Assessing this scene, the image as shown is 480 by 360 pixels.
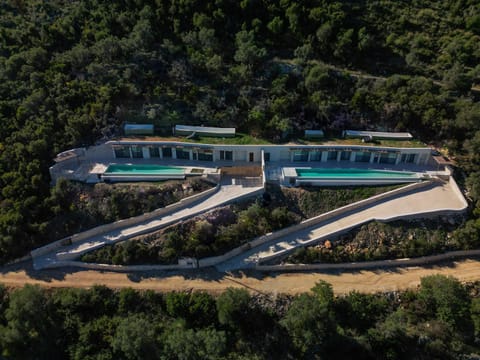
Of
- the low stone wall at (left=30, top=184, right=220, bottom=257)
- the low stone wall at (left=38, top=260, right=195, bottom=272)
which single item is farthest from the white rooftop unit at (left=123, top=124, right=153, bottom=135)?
the low stone wall at (left=38, top=260, right=195, bottom=272)

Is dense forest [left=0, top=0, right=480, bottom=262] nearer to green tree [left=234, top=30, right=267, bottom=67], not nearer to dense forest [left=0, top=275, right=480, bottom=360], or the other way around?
green tree [left=234, top=30, right=267, bottom=67]

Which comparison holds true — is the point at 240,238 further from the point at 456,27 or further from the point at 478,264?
the point at 456,27

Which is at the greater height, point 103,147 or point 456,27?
point 456,27

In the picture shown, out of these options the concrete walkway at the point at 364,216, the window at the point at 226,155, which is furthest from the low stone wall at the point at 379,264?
the window at the point at 226,155

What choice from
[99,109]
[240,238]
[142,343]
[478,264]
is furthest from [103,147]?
[478,264]

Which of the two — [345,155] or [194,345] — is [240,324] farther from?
[345,155]

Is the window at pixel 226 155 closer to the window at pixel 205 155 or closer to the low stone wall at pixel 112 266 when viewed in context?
the window at pixel 205 155

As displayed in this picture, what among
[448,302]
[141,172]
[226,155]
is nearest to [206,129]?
[226,155]
